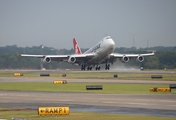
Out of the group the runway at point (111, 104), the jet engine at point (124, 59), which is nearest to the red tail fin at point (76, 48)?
the jet engine at point (124, 59)

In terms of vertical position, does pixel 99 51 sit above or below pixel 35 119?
above

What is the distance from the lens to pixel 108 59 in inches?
4926

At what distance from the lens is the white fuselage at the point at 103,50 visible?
11856 cm

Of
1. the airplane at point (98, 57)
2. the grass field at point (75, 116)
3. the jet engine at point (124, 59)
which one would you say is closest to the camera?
the grass field at point (75, 116)

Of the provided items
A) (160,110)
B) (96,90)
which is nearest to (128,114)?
(160,110)

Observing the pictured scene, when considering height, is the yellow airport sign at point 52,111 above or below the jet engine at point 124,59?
below

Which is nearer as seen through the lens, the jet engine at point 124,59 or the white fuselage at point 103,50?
the white fuselage at point 103,50

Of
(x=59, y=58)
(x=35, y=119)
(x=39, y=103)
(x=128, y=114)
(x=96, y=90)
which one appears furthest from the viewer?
(x=59, y=58)

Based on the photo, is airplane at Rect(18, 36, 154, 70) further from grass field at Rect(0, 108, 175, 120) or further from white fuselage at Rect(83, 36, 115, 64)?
grass field at Rect(0, 108, 175, 120)

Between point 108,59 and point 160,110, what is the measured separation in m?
92.2

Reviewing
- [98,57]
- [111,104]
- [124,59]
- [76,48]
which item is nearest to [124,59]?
[124,59]

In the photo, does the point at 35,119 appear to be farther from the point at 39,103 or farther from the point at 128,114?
the point at 39,103

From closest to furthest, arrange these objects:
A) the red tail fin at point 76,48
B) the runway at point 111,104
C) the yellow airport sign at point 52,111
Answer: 1. the yellow airport sign at point 52,111
2. the runway at point 111,104
3. the red tail fin at point 76,48

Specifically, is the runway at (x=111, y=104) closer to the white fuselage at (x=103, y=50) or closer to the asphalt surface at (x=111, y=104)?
the asphalt surface at (x=111, y=104)
